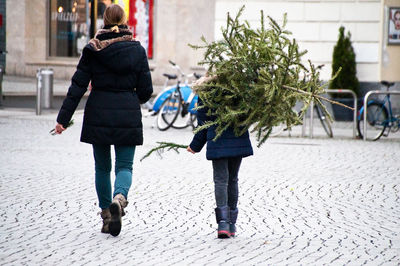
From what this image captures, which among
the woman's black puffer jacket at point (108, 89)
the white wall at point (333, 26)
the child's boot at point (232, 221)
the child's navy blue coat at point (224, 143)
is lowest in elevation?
the child's boot at point (232, 221)

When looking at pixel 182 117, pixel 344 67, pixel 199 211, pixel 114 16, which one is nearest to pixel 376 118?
pixel 182 117

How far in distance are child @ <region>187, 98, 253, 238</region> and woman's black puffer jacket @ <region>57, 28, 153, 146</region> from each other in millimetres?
501

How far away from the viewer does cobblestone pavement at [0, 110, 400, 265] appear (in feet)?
18.9

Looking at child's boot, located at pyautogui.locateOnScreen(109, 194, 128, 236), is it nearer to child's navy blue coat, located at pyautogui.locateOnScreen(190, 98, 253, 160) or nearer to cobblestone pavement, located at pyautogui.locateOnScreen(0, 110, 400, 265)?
cobblestone pavement, located at pyautogui.locateOnScreen(0, 110, 400, 265)

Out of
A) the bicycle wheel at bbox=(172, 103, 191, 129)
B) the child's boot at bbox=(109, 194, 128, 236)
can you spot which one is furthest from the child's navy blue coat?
the bicycle wheel at bbox=(172, 103, 191, 129)

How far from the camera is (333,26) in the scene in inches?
781

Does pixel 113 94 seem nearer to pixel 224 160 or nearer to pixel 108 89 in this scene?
pixel 108 89

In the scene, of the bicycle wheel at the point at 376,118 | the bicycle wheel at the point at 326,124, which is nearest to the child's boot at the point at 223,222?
the bicycle wheel at the point at 326,124

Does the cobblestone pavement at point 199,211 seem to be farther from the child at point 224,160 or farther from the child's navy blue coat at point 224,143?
the child's navy blue coat at point 224,143

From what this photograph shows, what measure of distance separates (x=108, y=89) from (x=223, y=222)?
1296 mm

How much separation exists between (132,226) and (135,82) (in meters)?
1.14

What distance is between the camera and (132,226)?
6.76m

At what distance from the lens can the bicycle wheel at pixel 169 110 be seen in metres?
15.9

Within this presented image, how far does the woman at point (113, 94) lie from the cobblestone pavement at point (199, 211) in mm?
576
